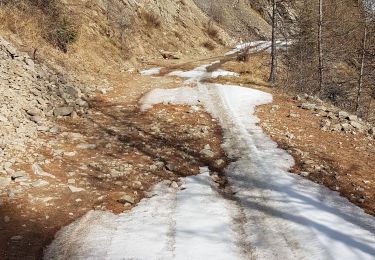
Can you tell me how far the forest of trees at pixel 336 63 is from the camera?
85.3 feet

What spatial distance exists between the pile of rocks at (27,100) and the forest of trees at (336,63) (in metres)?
13.1

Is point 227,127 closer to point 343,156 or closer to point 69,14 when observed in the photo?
point 343,156

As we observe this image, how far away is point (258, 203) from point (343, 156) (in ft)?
11.9

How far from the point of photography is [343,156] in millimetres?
9594

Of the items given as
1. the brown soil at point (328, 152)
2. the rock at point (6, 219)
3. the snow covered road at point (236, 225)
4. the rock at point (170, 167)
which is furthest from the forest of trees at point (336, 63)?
the rock at point (6, 219)

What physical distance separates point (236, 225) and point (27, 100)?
7.02m

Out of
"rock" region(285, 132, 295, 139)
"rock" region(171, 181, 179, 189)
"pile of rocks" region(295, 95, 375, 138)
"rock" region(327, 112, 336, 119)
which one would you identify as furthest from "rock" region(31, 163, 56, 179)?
"rock" region(327, 112, 336, 119)

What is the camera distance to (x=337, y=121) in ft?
40.2

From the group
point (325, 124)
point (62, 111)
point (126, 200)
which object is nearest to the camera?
point (126, 200)

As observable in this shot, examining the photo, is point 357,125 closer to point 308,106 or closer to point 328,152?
point 308,106

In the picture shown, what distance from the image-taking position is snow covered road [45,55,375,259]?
5539mm

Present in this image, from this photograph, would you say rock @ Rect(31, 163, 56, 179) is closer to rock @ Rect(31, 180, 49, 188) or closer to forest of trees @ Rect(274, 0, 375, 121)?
rock @ Rect(31, 180, 49, 188)

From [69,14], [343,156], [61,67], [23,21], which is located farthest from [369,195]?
[69,14]

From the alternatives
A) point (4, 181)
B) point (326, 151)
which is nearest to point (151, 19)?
point (326, 151)
